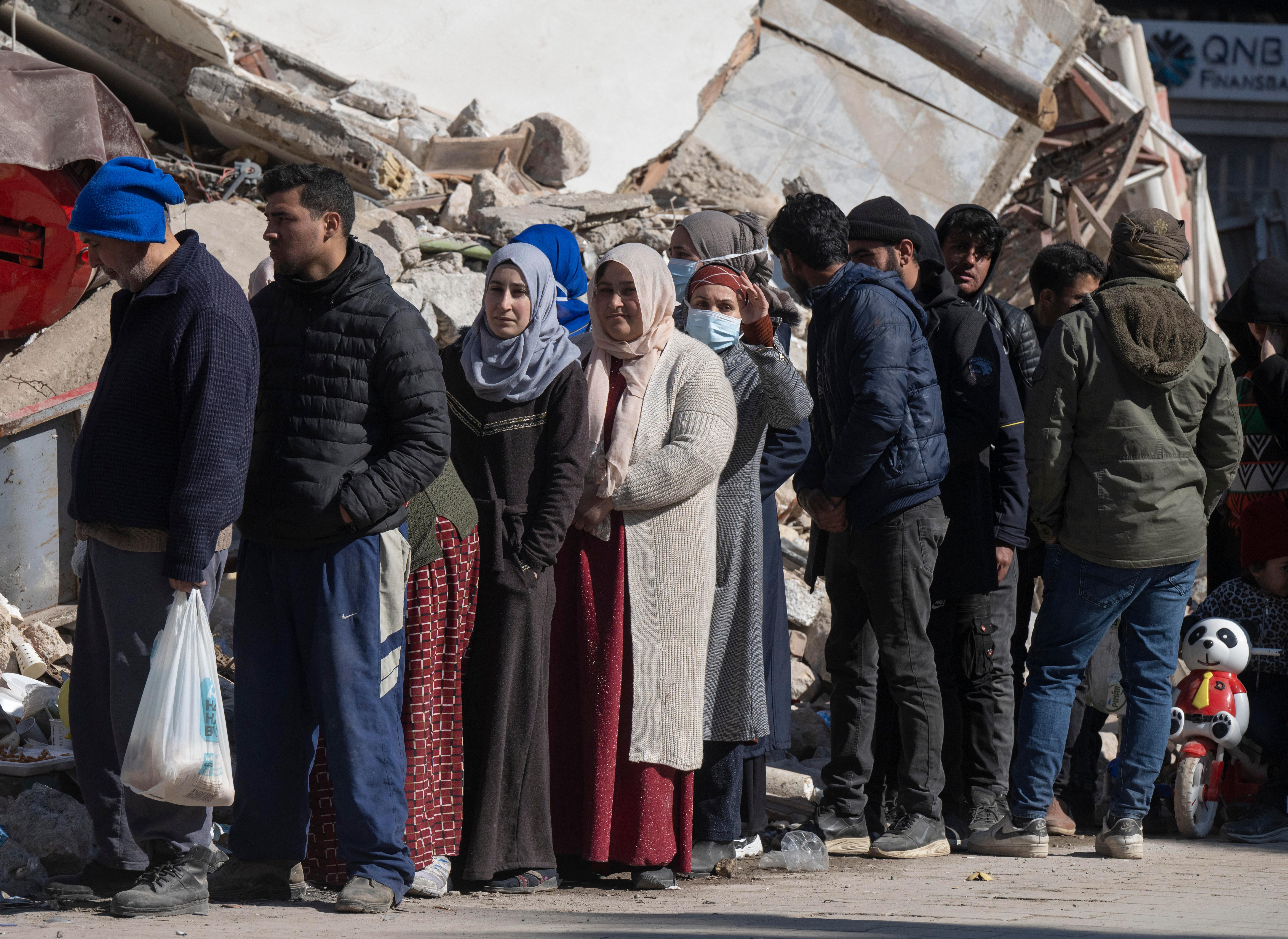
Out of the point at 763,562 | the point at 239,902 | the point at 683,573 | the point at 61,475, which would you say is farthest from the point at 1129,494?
the point at 61,475

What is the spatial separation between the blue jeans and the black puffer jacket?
2112 millimetres

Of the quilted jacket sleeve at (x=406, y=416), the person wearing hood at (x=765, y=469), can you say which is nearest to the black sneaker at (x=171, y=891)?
the quilted jacket sleeve at (x=406, y=416)

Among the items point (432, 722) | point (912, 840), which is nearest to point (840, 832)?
point (912, 840)

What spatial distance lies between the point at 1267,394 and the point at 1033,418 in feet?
4.48

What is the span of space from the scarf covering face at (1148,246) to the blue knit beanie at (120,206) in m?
2.98

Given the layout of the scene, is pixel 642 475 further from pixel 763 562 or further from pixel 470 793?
pixel 470 793

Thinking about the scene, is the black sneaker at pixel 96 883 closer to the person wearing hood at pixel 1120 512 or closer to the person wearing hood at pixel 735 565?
→ the person wearing hood at pixel 735 565

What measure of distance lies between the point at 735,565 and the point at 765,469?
0.49 meters

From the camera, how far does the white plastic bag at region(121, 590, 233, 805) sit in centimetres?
308

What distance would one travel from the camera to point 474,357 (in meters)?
3.89

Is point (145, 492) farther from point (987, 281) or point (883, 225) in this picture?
point (987, 281)

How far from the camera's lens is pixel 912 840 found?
171 inches

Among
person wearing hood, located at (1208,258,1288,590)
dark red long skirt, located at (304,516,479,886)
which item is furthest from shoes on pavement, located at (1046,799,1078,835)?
dark red long skirt, located at (304,516,479,886)

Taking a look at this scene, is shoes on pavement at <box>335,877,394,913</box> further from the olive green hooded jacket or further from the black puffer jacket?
the olive green hooded jacket
